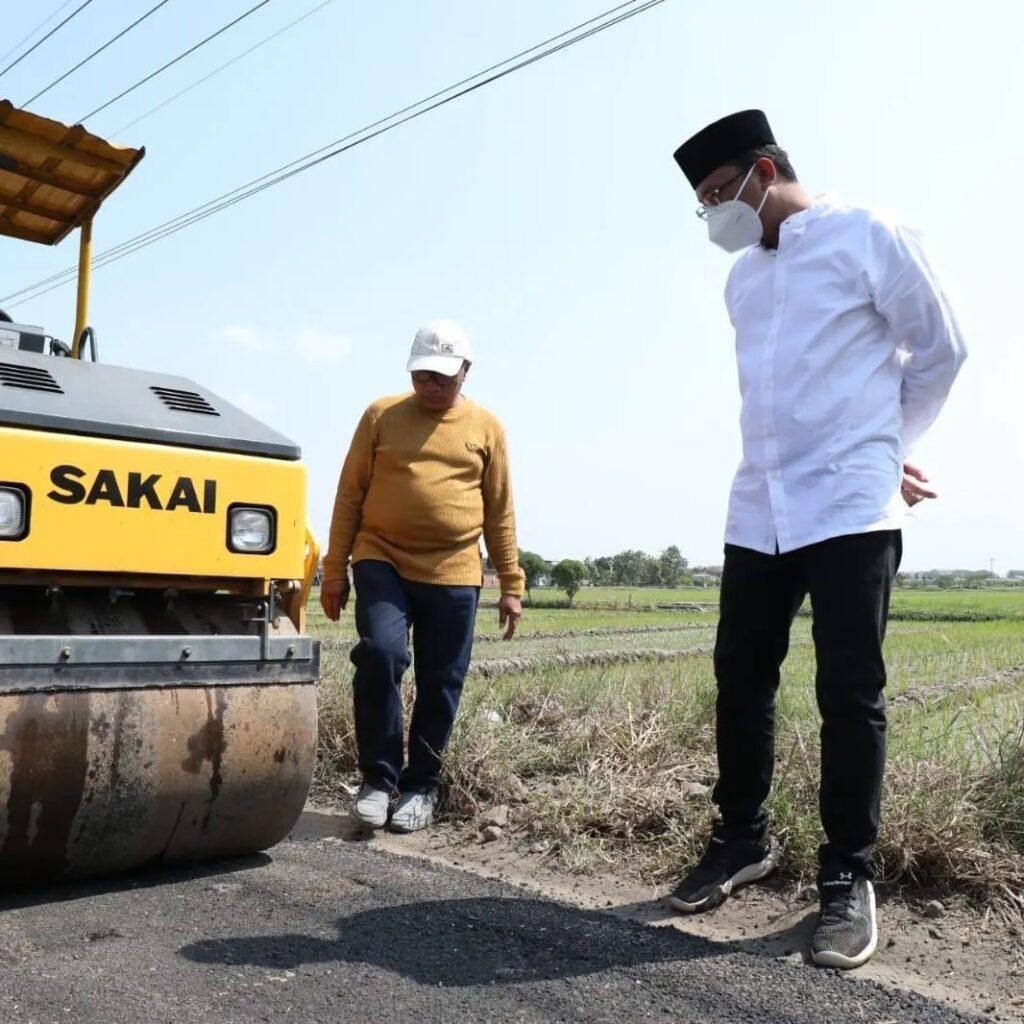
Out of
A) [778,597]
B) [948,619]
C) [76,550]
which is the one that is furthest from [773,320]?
[948,619]

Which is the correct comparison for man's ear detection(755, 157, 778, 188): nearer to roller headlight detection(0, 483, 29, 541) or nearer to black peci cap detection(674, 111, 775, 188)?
black peci cap detection(674, 111, 775, 188)

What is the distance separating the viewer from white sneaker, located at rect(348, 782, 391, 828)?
407 cm

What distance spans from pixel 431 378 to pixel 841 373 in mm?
1724

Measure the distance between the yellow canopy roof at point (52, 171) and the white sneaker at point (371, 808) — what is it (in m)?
2.58

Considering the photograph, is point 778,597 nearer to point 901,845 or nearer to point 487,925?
point 901,845

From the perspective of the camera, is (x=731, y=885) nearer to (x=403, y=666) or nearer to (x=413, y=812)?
(x=413, y=812)

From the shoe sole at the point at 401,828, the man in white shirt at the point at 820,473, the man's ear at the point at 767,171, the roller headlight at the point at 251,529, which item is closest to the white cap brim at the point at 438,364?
the roller headlight at the point at 251,529

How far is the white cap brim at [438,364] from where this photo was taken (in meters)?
4.27

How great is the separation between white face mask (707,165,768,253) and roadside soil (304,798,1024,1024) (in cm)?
180

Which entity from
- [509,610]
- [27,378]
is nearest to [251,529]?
[27,378]

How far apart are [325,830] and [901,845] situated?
198 centimetres

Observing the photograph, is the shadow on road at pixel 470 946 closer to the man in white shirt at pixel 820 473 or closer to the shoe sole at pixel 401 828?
the man in white shirt at pixel 820 473

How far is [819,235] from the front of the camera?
310 centimetres

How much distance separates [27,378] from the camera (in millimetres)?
3367
